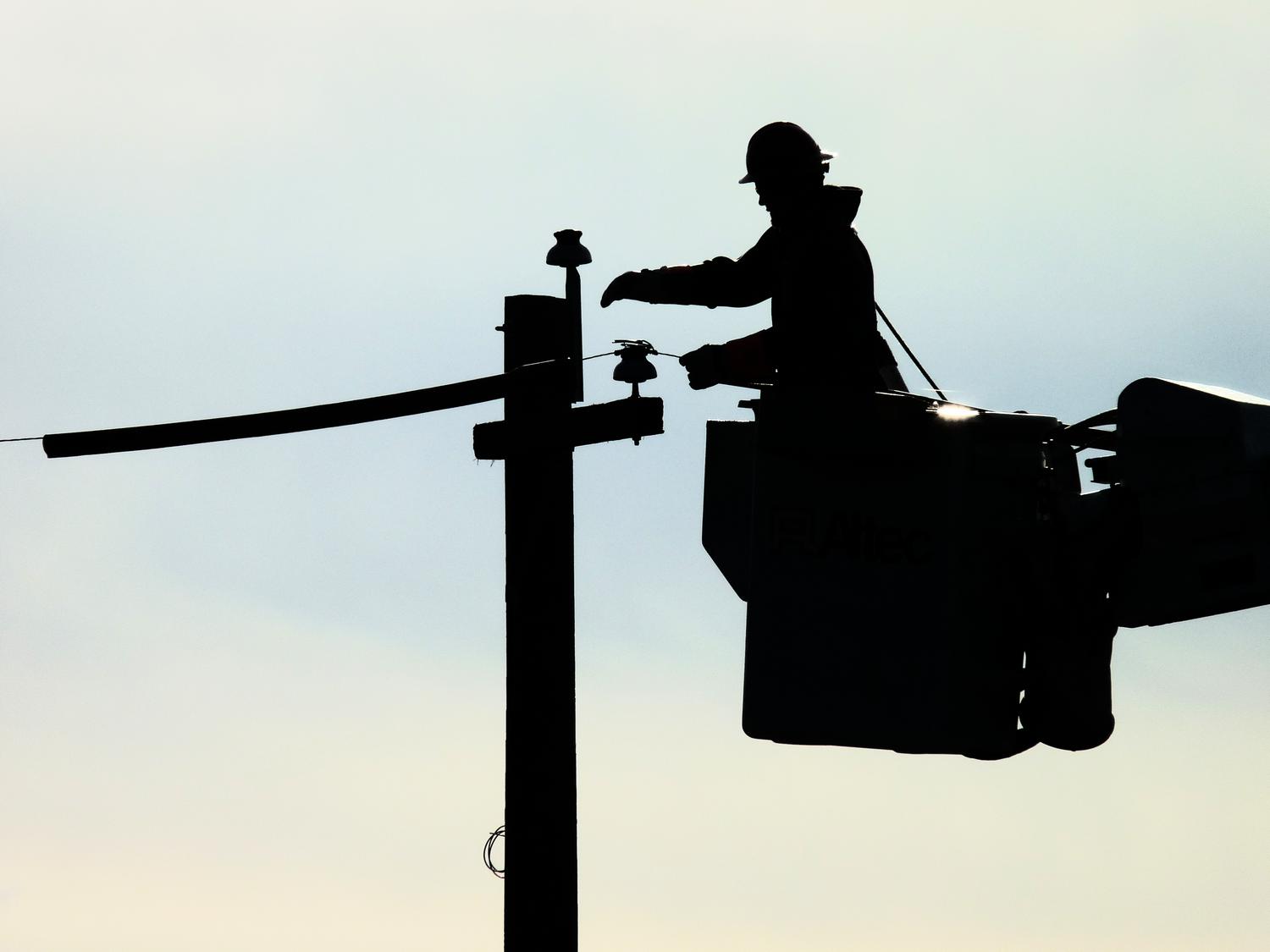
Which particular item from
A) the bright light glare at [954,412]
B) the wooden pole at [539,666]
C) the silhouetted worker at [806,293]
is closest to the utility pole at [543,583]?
the wooden pole at [539,666]

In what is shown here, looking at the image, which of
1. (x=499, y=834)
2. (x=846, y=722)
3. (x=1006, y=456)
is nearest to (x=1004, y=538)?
(x=1006, y=456)

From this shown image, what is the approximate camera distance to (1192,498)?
714 centimetres

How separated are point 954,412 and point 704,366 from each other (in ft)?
2.82

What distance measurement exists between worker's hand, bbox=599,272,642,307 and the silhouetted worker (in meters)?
0.43

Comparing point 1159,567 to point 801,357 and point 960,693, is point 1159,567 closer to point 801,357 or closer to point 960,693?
point 960,693

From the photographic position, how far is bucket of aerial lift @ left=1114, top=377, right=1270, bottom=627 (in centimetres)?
699

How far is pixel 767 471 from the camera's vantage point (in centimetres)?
735

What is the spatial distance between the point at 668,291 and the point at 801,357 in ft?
2.16

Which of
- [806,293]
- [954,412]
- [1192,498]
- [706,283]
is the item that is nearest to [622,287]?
[706,283]

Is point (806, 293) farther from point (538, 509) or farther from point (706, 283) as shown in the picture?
point (538, 509)

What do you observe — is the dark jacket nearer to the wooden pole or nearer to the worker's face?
the worker's face

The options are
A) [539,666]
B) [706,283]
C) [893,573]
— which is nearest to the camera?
[893,573]

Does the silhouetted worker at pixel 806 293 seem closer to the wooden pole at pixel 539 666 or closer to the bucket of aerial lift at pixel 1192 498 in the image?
the wooden pole at pixel 539 666

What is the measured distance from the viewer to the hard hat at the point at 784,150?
24.8 ft
